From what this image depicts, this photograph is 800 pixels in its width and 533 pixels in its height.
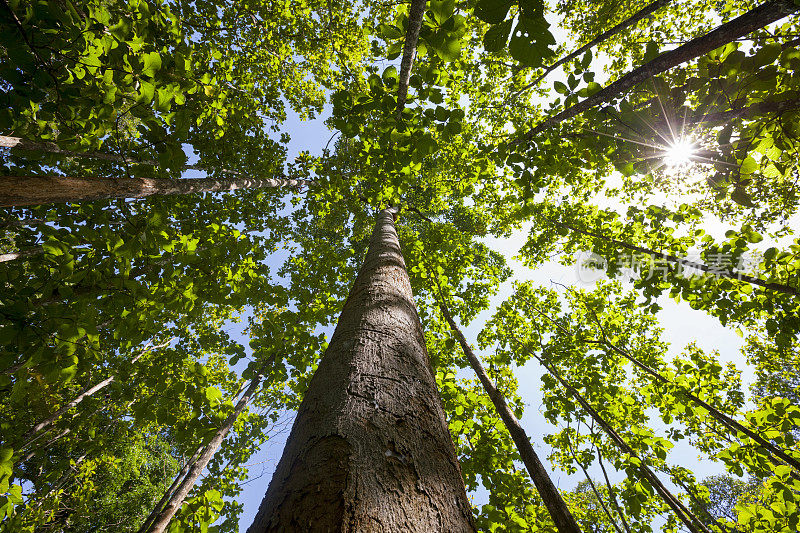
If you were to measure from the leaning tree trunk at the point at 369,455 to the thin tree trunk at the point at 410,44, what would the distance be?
6.12ft

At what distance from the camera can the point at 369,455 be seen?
710 mm

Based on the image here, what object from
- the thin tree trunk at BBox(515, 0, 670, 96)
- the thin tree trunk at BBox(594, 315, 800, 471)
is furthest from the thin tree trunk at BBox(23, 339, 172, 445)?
the thin tree trunk at BBox(594, 315, 800, 471)

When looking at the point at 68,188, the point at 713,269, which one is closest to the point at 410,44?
the point at 68,188

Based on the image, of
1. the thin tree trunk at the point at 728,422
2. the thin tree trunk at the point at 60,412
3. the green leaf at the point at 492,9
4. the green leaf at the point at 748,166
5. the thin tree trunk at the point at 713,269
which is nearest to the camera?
the green leaf at the point at 492,9

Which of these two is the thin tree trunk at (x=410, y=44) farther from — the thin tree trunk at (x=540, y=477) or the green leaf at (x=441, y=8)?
the thin tree trunk at (x=540, y=477)

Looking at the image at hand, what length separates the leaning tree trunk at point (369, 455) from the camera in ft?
1.96

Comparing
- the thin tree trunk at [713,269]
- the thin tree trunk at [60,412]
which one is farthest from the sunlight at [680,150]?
the thin tree trunk at [60,412]

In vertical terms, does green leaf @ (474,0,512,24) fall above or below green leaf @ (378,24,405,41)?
Result: below

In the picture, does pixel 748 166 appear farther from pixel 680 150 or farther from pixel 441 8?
pixel 441 8

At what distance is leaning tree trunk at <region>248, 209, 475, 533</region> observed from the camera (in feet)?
1.96

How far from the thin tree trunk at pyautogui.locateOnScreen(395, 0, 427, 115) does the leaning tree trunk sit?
187 centimetres

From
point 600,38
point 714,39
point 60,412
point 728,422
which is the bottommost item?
point 728,422

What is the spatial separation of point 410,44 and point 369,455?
246cm

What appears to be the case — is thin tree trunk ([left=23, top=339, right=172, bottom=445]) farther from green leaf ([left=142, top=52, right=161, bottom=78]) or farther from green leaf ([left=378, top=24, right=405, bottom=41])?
green leaf ([left=378, top=24, right=405, bottom=41])
